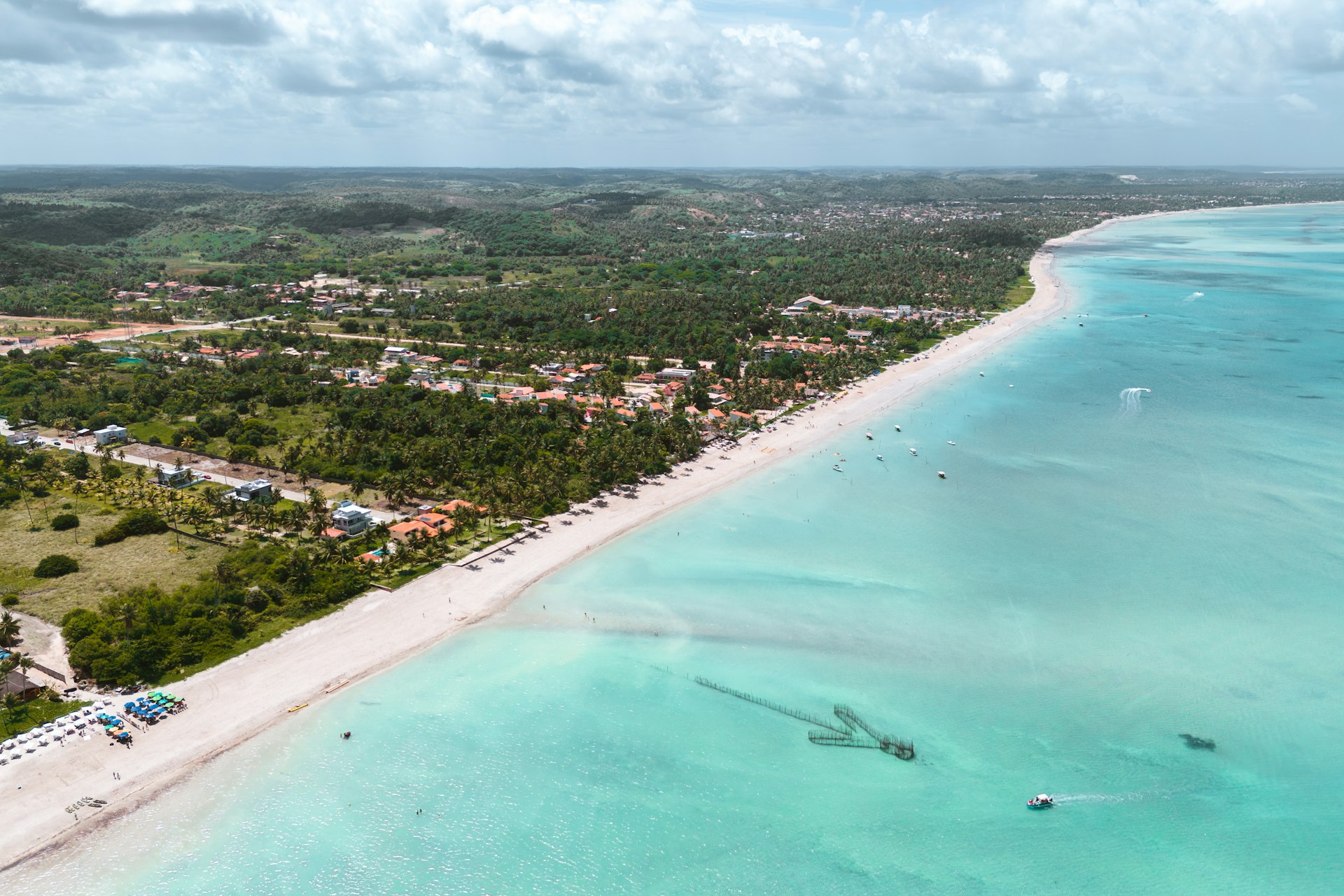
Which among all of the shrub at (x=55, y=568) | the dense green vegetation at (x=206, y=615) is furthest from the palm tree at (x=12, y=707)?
the shrub at (x=55, y=568)

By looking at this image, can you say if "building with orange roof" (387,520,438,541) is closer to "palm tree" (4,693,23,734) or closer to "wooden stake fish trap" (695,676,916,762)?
"palm tree" (4,693,23,734)

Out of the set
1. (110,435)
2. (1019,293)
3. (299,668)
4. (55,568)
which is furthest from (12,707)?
(1019,293)

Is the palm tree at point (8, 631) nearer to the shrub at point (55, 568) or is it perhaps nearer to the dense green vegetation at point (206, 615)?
the dense green vegetation at point (206, 615)

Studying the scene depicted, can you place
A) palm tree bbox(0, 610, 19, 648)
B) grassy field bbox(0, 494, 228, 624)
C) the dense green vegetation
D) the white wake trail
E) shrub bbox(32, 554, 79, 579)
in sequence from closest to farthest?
1. the dense green vegetation
2. palm tree bbox(0, 610, 19, 648)
3. grassy field bbox(0, 494, 228, 624)
4. shrub bbox(32, 554, 79, 579)
5. the white wake trail

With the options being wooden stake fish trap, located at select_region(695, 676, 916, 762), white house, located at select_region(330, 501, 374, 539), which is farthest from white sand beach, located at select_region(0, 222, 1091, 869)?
→ wooden stake fish trap, located at select_region(695, 676, 916, 762)

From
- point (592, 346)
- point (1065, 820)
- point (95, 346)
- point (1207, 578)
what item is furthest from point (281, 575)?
point (95, 346)
